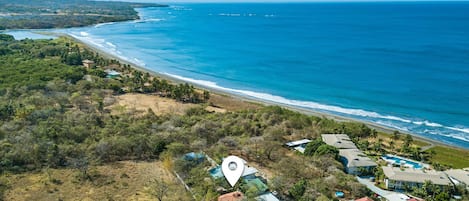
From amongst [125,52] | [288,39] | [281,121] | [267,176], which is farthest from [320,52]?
[267,176]

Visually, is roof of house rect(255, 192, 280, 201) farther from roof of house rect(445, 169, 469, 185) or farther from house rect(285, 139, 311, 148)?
roof of house rect(445, 169, 469, 185)

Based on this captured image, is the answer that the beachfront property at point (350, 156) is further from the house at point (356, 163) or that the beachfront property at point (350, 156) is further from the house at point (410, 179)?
the house at point (410, 179)

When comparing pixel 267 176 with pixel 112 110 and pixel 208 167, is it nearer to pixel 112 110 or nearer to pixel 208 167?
pixel 208 167

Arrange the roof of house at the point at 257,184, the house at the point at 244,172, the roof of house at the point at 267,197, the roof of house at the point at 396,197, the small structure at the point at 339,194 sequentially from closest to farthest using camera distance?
1. the roof of house at the point at 267,197
2. the roof of house at the point at 257,184
3. the roof of house at the point at 396,197
4. the small structure at the point at 339,194
5. the house at the point at 244,172

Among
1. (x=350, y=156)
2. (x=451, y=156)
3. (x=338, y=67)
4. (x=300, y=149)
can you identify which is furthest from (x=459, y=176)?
(x=338, y=67)

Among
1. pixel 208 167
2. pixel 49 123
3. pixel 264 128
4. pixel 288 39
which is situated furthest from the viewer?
pixel 288 39

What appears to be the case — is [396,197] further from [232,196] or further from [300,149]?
[232,196]

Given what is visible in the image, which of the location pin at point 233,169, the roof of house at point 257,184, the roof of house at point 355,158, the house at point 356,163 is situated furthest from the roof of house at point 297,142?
the location pin at point 233,169
